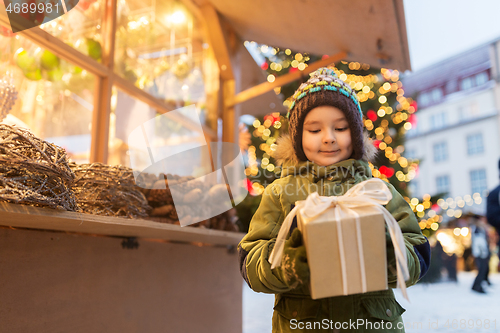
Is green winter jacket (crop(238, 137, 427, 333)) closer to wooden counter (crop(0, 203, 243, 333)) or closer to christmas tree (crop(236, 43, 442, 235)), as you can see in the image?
wooden counter (crop(0, 203, 243, 333))

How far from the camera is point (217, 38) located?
3287 millimetres

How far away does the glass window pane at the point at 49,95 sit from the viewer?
180 centimetres

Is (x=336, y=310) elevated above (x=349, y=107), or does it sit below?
below

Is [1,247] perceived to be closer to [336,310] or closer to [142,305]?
[142,305]

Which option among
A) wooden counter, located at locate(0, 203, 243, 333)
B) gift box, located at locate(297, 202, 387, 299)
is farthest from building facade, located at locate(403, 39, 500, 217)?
gift box, located at locate(297, 202, 387, 299)

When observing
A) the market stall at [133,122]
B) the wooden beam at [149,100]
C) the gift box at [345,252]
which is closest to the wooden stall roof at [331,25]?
the market stall at [133,122]

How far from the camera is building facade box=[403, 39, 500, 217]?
1577 centimetres

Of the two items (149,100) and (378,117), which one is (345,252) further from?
(378,117)

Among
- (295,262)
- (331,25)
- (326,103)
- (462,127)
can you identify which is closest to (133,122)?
(326,103)

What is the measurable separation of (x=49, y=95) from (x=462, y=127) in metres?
19.1

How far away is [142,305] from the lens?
189cm

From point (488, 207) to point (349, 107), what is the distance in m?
2.96

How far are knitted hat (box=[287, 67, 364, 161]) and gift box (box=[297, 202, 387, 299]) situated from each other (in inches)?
17.4

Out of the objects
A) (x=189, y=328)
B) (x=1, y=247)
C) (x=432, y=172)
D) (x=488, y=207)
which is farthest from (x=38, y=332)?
(x=432, y=172)
